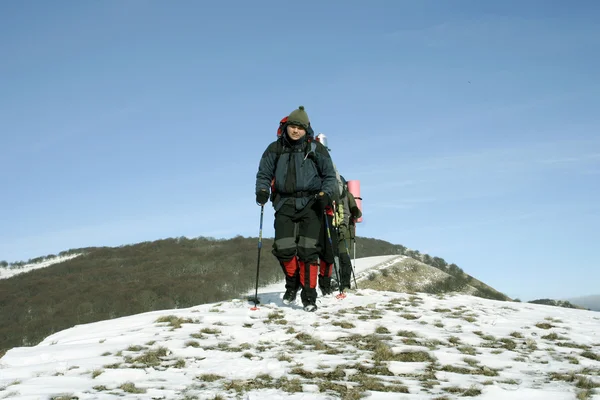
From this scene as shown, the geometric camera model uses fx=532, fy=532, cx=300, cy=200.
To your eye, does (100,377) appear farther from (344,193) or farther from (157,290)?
(157,290)

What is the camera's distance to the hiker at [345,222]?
11.8 meters

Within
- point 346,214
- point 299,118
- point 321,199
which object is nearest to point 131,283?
point 346,214

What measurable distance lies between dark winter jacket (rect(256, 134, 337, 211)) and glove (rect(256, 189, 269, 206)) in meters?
0.08

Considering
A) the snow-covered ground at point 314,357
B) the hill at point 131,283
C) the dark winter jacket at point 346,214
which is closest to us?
the snow-covered ground at point 314,357

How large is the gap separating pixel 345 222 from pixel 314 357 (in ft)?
21.1

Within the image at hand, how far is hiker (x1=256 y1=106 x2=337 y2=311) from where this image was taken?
9.00 m

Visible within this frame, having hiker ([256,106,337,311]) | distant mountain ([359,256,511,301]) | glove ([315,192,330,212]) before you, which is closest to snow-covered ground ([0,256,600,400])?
hiker ([256,106,337,311])

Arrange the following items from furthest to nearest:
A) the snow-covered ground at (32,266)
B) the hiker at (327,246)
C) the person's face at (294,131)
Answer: the snow-covered ground at (32,266)
the hiker at (327,246)
the person's face at (294,131)

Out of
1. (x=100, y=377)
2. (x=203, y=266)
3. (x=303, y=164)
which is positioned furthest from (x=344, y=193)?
(x=203, y=266)

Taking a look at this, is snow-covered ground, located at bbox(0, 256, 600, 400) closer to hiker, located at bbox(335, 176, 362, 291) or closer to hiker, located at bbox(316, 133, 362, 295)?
hiker, located at bbox(316, 133, 362, 295)

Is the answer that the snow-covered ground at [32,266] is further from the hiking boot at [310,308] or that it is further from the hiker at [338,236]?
the hiking boot at [310,308]

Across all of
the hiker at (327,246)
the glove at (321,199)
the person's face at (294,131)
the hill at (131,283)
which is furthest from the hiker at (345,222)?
the hill at (131,283)

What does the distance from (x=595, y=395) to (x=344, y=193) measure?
7.94 metres

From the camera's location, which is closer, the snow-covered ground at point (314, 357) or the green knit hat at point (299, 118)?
the snow-covered ground at point (314, 357)
